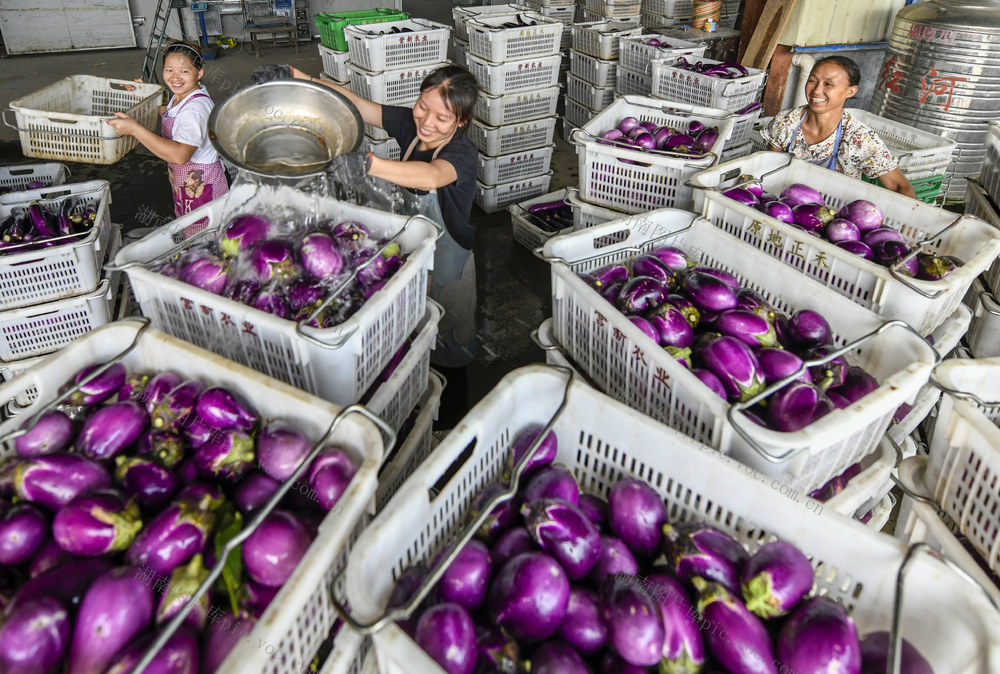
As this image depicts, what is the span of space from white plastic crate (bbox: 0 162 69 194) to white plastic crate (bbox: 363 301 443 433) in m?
2.18

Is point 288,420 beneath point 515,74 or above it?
beneath

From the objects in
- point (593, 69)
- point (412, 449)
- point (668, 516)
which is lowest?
point (412, 449)

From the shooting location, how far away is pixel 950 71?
13.5 feet

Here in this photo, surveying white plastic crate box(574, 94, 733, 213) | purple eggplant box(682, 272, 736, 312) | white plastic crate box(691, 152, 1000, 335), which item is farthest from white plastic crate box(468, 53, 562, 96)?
purple eggplant box(682, 272, 736, 312)

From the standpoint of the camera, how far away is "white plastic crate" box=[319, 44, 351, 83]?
4.43 metres

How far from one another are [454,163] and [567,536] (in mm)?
1601

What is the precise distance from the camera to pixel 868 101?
5406 mm

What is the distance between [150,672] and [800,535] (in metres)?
0.96

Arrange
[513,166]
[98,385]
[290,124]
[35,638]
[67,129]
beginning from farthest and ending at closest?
[513,166] → [67,129] → [290,124] → [98,385] → [35,638]

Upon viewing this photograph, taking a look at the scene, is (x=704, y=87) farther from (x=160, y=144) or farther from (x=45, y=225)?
(x=45, y=225)

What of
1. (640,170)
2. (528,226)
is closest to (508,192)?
(528,226)

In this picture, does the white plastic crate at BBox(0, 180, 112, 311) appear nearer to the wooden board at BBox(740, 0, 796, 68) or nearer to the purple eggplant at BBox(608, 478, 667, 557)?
the purple eggplant at BBox(608, 478, 667, 557)

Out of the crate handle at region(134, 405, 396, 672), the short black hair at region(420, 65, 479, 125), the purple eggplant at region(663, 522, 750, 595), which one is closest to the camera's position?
the crate handle at region(134, 405, 396, 672)

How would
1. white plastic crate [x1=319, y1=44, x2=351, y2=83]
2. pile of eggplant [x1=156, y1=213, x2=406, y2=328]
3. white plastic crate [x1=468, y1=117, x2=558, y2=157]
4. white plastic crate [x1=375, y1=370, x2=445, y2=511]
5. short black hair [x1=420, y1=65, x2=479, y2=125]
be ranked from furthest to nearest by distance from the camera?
white plastic crate [x1=319, y1=44, x2=351, y2=83] < white plastic crate [x1=468, y1=117, x2=558, y2=157] < short black hair [x1=420, y1=65, x2=479, y2=125] < white plastic crate [x1=375, y1=370, x2=445, y2=511] < pile of eggplant [x1=156, y1=213, x2=406, y2=328]
